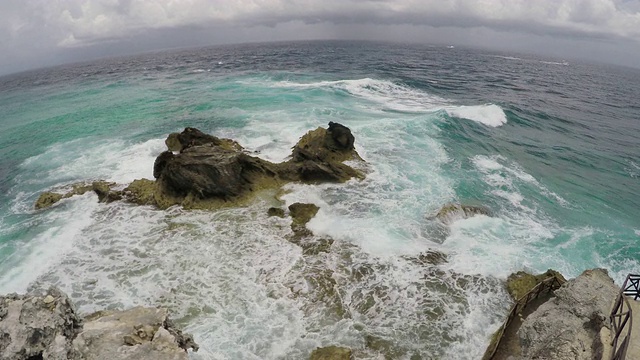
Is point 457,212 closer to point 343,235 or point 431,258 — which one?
point 431,258

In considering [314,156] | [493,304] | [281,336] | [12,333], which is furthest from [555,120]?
[12,333]

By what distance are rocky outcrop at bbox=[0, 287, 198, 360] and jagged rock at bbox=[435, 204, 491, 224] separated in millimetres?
15219

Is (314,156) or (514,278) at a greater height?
(314,156)

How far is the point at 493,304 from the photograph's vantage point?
544 inches

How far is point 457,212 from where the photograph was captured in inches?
788

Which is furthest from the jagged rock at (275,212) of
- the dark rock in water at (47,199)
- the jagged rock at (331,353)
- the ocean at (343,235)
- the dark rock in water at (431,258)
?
the dark rock in water at (47,199)

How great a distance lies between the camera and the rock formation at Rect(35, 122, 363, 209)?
65.8ft

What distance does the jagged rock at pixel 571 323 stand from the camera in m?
8.39

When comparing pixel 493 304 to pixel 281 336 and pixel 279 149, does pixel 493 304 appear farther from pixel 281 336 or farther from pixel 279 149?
pixel 279 149

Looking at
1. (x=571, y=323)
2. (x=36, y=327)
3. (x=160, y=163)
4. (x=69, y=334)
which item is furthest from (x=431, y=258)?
(x=160, y=163)

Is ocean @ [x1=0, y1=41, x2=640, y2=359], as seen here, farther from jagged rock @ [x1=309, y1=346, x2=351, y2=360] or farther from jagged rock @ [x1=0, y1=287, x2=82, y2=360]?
jagged rock @ [x1=0, y1=287, x2=82, y2=360]

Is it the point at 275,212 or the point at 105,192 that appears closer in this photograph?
the point at 275,212

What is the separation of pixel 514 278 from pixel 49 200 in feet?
89.0

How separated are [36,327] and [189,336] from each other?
3.64m
